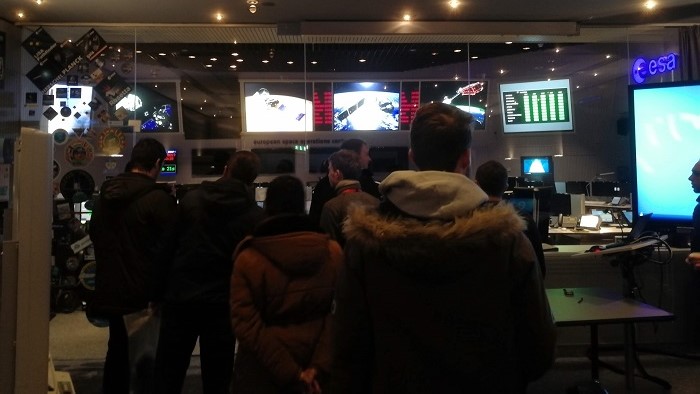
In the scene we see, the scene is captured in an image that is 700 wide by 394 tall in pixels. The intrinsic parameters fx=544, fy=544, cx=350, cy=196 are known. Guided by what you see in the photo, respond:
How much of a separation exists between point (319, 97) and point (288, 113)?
452mm

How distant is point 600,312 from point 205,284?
2.16 meters

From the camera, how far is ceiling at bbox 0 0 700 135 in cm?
510

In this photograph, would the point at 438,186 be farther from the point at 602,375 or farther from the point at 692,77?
the point at 692,77

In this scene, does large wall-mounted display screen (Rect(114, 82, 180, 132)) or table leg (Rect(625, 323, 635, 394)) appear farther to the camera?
large wall-mounted display screen (Rect(114, 82, 180, 132))

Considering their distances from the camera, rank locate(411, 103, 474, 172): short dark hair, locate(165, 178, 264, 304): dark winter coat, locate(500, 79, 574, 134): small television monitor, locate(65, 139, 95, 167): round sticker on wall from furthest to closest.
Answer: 1. locate(500, 79, 574, 134): small television monitor
2. locate(65, 139, 95, 167): round sticker on wall
3. locate(165, 178, 264, 304): dark winter coat
4. locate(411, 103, 474, 172): short dark hair

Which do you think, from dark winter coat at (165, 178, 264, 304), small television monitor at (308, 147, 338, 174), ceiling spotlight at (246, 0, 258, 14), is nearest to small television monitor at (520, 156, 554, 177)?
small television monitor at (308, 147, 338, 174)

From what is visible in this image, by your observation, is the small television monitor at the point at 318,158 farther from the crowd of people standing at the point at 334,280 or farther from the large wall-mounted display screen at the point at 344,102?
the crowd of people standing at the point at 334,280

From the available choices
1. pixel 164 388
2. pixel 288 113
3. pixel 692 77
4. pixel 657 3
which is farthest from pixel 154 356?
pixel 692 77

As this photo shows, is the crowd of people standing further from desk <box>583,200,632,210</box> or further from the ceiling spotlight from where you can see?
desk <box>583,200,632,210</box>

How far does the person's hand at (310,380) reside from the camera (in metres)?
2.14

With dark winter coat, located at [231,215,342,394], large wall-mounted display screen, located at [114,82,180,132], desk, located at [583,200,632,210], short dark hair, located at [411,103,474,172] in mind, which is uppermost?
large wall-mounted display screen, located at [114,82,180,132]

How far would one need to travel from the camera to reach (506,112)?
6.98 metres

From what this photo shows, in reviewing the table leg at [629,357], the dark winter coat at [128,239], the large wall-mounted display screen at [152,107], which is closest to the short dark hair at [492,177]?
the table leg at [629,357]

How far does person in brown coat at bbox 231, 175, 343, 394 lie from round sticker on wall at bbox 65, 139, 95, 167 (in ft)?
13.5
